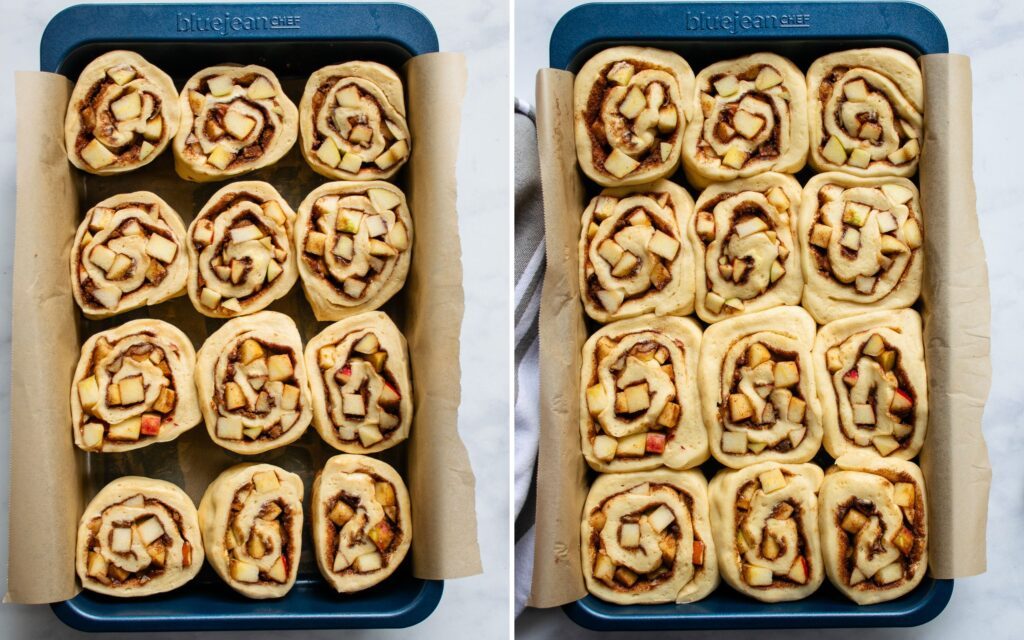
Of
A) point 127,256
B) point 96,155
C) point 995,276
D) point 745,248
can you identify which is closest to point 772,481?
point 745,248

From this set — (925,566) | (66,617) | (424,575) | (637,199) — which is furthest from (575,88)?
(66,617)

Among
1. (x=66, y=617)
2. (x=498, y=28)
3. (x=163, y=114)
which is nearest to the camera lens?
(x=66, y=617)

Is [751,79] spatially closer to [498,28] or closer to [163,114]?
[498,28]

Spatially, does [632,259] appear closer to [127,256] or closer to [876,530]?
[876,530]

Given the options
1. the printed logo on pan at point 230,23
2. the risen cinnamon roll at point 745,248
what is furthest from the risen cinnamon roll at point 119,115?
the risen cinnamon roll at point 745,248

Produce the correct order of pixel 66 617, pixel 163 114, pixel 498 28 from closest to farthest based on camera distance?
pixel 66 617, pixel 163 114, pixel 498 28

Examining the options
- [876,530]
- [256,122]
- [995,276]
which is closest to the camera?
[876,530]

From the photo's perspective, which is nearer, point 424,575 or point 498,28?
point 424,575
